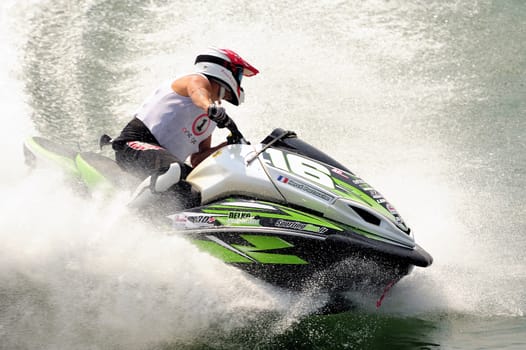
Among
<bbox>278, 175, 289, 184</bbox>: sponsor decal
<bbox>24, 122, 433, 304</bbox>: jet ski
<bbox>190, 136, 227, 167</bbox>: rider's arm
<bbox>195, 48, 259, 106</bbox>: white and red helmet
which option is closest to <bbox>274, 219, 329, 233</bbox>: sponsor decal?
<bbox>24, 122, 433, 304</bbox>: jet ski

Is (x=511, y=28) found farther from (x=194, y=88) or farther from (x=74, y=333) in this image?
(x=74, y=333)

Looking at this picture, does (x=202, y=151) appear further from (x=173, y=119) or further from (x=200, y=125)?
(x=173, y=119)

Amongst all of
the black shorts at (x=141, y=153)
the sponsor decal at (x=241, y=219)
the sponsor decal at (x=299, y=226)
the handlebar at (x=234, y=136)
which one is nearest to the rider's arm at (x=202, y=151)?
the black shorts at (x=141, y=153)

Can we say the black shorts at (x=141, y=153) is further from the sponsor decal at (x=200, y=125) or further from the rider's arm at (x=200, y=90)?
the rider's arm at (x=200, y=90)

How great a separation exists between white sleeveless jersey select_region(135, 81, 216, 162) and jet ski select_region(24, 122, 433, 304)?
0.52 m

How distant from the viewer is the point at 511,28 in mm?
10914

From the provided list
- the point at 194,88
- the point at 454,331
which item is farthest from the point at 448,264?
the point at 194,88

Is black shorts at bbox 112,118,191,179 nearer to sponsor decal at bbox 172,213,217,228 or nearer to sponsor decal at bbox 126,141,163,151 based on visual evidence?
sponsor decal at bbox 126,141,163,151

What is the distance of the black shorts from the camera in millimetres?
5090

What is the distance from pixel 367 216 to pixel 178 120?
1768mm

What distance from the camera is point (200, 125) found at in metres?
5.50

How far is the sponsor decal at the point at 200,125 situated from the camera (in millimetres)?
5453

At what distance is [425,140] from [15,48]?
20.6 feet

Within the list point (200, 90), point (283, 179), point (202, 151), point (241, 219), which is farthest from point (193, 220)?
point (202, 151)
